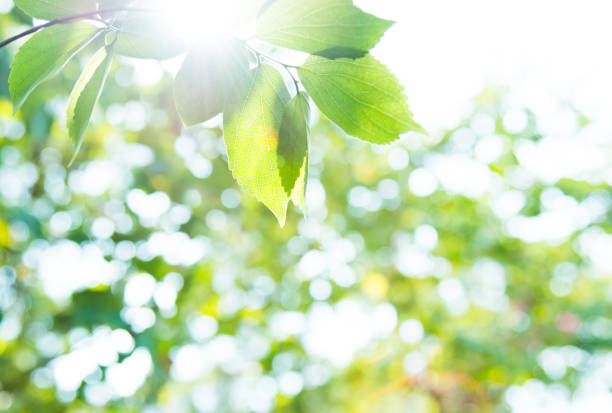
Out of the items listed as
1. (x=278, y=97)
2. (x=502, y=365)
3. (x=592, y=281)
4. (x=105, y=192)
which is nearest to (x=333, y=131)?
(x=105, y=192)

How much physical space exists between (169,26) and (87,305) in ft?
4.90

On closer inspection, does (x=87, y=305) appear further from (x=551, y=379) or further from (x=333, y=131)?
(x=551, y=379)

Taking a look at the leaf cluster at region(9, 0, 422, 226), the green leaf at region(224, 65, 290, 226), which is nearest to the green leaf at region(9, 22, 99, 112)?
the leaf cluster at region(9, 0, 422, 226)

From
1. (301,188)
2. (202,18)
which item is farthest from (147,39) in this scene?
(301,188)

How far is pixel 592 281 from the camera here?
160 inches

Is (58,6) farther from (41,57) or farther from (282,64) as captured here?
(282,64)

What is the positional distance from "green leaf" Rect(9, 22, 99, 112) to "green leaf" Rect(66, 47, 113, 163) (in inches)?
0.7

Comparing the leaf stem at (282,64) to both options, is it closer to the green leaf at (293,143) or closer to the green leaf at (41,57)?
the green leaf at (293,143)

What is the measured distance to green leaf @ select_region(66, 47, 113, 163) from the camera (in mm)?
351

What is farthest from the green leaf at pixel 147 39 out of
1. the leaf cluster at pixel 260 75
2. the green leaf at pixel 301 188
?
the green leaf at pixel 301 188

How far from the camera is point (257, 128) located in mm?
357

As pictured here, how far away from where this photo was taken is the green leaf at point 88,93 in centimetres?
35

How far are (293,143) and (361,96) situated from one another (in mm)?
61

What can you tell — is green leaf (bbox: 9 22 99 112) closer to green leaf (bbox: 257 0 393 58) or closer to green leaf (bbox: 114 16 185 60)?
green leaf (bbox: 114 16 185 60)
